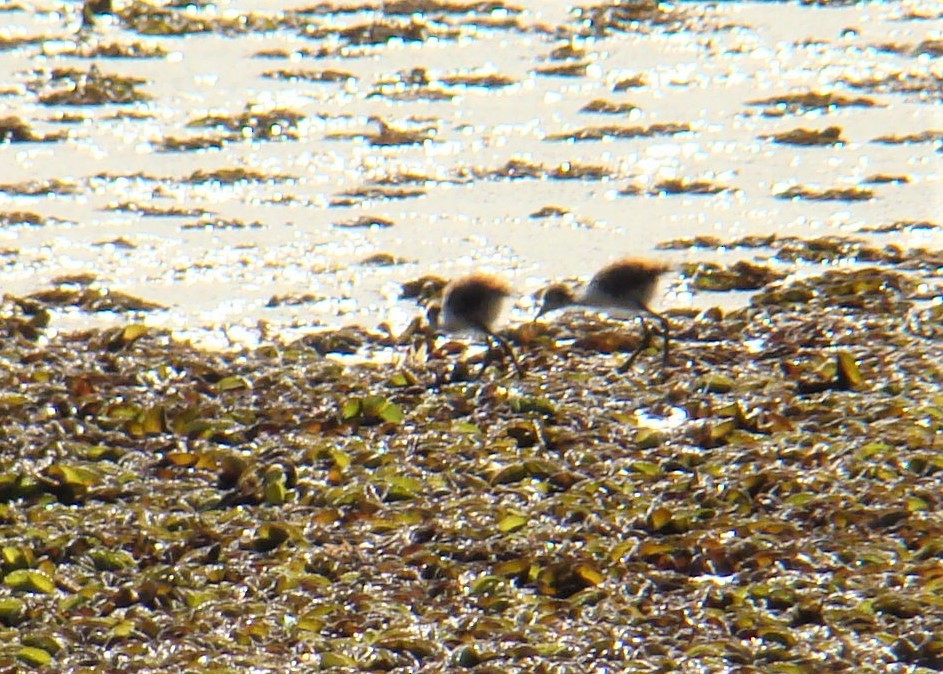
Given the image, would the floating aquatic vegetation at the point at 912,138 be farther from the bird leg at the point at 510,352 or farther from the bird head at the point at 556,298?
the bird leg at the point at 510,352

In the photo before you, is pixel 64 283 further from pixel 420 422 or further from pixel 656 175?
pixel 656 175

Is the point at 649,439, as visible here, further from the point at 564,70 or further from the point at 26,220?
the point at 564,70

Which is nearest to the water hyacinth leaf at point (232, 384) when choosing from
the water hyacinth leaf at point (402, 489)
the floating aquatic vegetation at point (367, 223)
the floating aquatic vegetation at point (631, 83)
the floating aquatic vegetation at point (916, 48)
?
the water hyacinth leaf at point (402, 489)

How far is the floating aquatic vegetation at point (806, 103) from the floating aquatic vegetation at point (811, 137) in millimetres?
492

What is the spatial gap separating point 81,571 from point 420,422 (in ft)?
4.60

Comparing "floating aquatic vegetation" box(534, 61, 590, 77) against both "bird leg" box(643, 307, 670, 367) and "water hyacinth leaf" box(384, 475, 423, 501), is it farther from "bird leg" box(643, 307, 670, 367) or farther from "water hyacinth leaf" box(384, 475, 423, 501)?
"water hyacinth leaf" box(384, 475, 423, 501)

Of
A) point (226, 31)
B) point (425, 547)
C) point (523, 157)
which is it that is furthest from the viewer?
point (226, 31)

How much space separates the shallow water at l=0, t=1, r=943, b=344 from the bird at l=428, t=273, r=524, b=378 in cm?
73

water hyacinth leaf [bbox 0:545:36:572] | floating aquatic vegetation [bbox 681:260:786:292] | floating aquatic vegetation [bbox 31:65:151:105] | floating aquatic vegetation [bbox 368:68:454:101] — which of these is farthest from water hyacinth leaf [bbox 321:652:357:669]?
floating aquatic vegetation [bbox 31:65:151:105]

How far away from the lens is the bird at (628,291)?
624 centimetres

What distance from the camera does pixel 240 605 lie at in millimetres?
4312

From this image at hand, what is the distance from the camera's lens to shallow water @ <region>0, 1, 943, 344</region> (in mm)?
7488

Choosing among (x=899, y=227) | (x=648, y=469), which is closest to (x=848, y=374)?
(x=648, y=469)

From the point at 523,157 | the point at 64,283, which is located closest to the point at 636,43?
the point at 523,157
